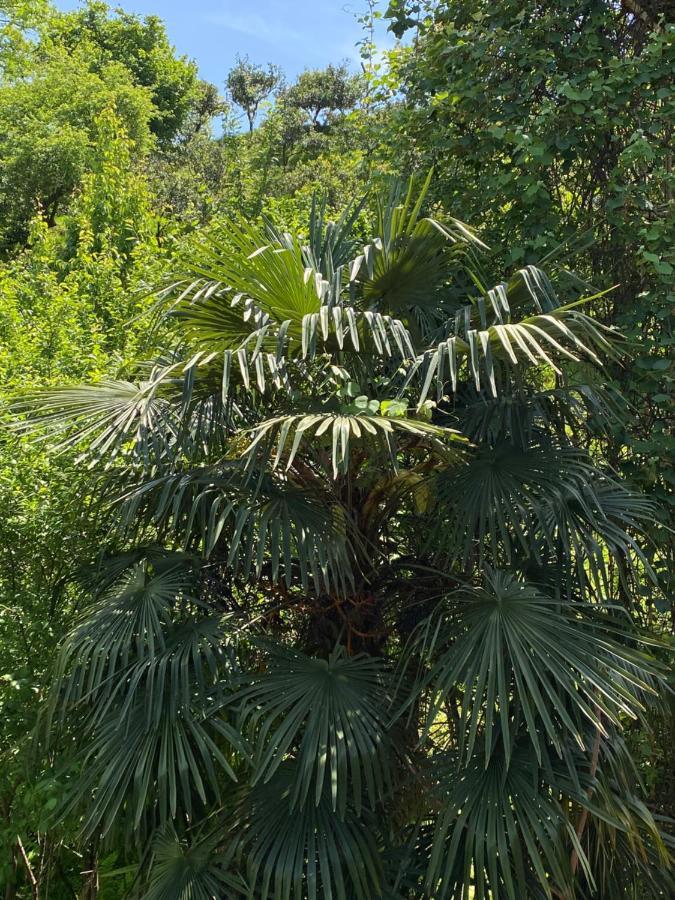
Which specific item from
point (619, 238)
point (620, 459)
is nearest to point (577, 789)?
point (620, 459)

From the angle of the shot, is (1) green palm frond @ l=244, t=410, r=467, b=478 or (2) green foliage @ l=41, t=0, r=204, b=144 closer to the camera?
(1) green palm frond @ l=244, t=410, r=467, b=478

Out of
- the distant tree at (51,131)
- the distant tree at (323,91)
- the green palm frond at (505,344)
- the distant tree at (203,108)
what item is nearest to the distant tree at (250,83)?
the distant tree at (203,108)

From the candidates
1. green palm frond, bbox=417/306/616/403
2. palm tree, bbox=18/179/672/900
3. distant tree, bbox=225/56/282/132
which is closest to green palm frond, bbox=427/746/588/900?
palm tree, bbox=18/179/672/900

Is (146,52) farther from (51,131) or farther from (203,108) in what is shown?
(51,131)

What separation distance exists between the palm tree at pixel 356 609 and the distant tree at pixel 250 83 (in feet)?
63.3

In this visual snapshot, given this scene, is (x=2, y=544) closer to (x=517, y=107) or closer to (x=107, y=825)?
(x=107, y=825)

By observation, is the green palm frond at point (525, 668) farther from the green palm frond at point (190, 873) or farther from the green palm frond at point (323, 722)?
the green palm frond at point (190, 873)

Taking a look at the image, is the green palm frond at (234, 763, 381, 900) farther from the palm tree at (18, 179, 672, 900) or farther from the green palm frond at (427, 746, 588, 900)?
the green palm frond at (427, 746, 588, 900)

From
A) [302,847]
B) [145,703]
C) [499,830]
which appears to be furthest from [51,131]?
[499,830]

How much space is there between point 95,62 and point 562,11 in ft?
52.2

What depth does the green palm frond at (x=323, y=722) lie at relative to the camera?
7.00 ft

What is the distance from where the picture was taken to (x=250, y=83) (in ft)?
67.8

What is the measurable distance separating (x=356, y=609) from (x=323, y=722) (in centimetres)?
59

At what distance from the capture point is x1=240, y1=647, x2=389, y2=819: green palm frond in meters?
2.13
